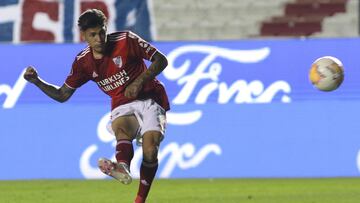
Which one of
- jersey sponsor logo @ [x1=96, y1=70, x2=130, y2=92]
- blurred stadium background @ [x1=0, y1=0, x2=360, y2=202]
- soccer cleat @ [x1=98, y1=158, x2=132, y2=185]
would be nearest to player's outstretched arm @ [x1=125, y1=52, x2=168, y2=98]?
jersey sponsor logo @ [x1=96, y1=70, x2=130, y2=92]

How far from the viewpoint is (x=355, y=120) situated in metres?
13.0

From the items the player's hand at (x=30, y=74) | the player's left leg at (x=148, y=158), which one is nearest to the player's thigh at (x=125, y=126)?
the player's left leg at (x=148, y=158)

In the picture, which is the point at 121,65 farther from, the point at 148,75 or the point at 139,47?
the point at 148,75

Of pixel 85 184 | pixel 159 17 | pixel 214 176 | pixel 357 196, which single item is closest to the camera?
pixel 357 196

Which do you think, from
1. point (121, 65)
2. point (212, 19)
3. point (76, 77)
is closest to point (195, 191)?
point (76, 77)

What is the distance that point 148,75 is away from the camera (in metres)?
7.64

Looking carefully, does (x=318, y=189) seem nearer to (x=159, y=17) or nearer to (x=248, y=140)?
(x=248, y=140)

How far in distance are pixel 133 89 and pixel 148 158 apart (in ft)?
1.95

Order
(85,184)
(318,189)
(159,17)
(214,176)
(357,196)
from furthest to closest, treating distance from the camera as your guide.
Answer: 1. (159,17)
2. (214,176)
3. (85,184)
4. (318,189)
5. (357,196)

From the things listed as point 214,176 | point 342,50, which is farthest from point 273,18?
point 214,176

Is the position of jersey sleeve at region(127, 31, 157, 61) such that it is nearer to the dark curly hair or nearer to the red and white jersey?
the red and white jersey

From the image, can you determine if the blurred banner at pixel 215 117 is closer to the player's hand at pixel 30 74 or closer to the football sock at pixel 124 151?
the player's hand at pixel 30 74

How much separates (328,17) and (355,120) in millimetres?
3699

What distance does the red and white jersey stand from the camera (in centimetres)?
788
